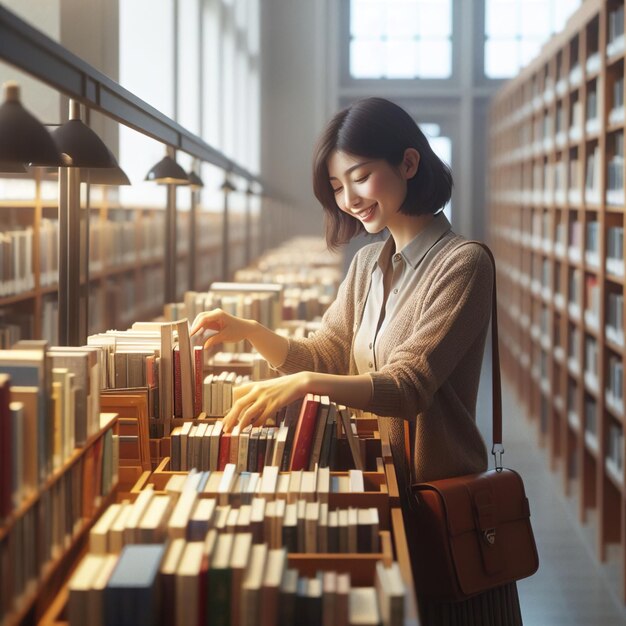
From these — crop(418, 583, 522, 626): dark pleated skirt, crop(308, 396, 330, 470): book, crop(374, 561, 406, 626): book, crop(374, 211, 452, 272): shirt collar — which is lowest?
crop(418, 583, 522, 626): dark pleated skirt

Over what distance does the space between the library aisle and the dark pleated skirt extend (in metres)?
2.57

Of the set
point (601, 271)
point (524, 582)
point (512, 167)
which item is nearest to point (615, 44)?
point (601, 271)

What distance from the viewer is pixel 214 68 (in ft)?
38.0

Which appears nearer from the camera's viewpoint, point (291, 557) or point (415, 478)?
point (291, 557)

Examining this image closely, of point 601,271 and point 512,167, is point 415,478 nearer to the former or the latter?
point 601,271

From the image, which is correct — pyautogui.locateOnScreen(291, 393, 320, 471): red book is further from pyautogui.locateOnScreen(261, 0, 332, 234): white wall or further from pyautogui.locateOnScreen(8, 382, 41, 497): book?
pyautogui.locateOnScreen(261, 0, 332, 234): white wall

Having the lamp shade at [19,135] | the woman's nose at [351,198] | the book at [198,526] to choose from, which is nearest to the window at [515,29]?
the woman's nose at [351,198]

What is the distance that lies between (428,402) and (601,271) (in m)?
3.73

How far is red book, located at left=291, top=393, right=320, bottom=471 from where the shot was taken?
208 cm

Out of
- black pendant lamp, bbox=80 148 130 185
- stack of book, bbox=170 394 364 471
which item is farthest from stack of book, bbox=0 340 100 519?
black pendant lamp, bbox=80 148 130 185

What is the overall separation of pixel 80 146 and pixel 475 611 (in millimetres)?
1428

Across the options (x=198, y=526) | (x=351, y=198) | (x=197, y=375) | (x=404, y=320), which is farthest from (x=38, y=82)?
(x=198, y=526)

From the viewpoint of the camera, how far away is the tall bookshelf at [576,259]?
529 centimetres

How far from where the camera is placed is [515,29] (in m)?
15.7
